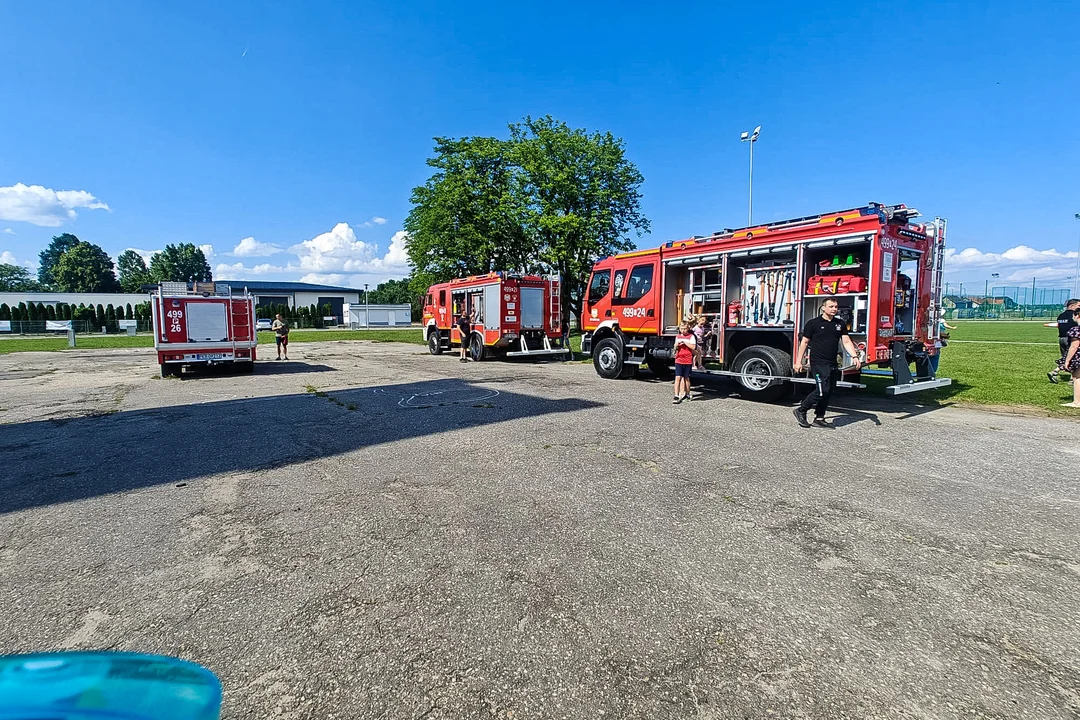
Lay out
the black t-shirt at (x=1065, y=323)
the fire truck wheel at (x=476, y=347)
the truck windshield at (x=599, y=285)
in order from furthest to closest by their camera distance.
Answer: the fire truck wheel at (x=476, y=347) < the truck windshield at (x=599, y=285) < the black t-shirt at (x=1065, y=323)

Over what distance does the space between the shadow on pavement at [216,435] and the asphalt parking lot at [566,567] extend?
0.22 ft

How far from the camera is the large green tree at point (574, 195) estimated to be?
94.1 ft

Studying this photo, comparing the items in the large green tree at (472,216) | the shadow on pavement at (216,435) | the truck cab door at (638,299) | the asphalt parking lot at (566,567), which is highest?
the large green tree at (472,216)

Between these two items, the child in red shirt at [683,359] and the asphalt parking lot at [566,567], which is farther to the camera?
the child in red shirt at [683,359]

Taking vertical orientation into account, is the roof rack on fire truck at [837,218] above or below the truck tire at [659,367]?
above

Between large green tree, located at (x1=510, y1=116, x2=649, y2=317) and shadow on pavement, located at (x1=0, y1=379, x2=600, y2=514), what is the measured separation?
18.8 meters

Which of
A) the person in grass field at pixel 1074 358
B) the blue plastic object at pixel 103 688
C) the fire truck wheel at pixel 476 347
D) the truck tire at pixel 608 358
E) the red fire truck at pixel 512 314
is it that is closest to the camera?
the blue plastic object at pixel 103 688

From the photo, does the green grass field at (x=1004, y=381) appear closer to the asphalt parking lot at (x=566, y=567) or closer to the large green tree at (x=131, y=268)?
the asphalt parking lot at (x=566, y=567)

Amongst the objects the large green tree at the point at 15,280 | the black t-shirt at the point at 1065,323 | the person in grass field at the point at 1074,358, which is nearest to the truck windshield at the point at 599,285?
the person in grass field at the point at 1074,358

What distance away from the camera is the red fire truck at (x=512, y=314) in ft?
59.6

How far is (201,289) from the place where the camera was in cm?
1501

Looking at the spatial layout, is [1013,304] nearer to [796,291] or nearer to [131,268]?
[796,291]

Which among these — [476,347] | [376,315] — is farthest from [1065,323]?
[376,315]

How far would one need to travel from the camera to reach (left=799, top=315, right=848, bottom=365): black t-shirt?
305 inches
